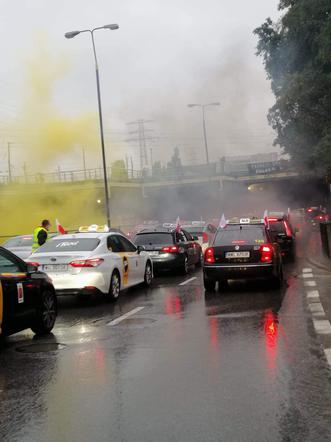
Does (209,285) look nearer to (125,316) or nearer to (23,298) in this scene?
(125,316)

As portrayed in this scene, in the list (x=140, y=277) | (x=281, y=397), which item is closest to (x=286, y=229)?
(x=140, y=277)

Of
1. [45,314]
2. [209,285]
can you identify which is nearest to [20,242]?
[209,285]

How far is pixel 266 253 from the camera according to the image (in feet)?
35.6

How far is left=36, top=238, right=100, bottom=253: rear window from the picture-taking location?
33.6ft

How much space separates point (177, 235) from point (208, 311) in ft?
23.1

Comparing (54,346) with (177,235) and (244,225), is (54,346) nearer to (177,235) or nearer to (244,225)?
(244,225)

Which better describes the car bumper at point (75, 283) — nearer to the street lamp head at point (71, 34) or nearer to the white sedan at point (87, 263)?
the white sedan at point (87, 263)

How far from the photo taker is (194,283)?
13.0m

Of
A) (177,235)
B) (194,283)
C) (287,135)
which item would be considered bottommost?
(194,283)

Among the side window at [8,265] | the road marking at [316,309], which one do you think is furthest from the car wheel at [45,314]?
A: the road marking at [316,309]

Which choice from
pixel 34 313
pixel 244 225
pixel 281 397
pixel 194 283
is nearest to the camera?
pixel 281 397

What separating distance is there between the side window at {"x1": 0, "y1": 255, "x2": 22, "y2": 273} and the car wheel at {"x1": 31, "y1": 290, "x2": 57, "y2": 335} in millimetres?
636

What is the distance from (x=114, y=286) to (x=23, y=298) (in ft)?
11.9

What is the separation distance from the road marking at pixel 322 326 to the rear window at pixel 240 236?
3.81 meters
